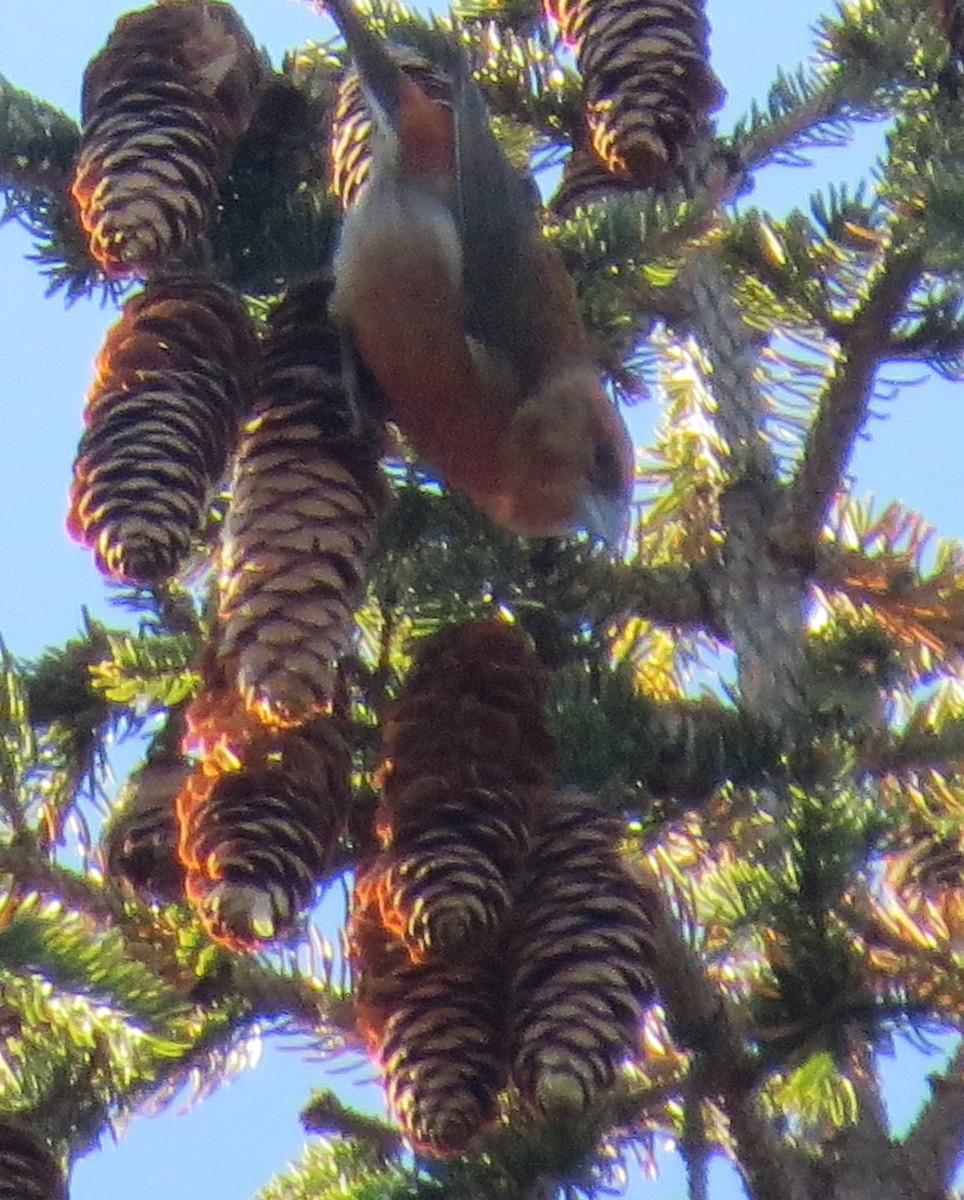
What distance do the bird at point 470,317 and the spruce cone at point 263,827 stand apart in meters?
0.22

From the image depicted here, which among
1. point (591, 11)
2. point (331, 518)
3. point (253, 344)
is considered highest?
point (591, 11)

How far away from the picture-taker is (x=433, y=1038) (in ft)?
2.56

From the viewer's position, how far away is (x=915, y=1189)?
35.1 inches

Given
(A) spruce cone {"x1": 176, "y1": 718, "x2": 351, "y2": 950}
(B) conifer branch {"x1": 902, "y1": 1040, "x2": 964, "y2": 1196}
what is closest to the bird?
(A) spruce cone {"x1": 176, "y1": 718, "x2": 351, "y2": 950}

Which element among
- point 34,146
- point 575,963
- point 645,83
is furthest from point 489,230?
point 575,963

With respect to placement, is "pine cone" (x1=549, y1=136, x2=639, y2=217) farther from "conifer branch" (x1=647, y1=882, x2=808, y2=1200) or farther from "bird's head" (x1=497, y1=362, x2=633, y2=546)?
"conifer branch" (x1=647, y1=882, x2=808, y2=1200)

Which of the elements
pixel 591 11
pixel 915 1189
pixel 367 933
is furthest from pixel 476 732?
pixel 591 11

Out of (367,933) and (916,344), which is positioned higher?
(916,344)

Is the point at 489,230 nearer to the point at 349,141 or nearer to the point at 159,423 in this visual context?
the point at 349,141

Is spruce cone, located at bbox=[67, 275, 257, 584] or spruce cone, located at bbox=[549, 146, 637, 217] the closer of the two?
spruce cone, located at bbox=[67, 275, 257, 584]

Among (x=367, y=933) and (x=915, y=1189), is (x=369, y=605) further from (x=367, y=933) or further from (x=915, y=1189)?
(x=915, y=1189)

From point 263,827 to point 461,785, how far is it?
0.30 ft

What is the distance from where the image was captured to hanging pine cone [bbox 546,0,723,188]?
1019mm

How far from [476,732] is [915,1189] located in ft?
1.02
